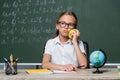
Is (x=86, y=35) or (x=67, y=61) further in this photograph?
(x=86, y=35)

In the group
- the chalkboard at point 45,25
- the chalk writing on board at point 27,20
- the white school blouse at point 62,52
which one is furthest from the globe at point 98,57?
the chalk writing on board at point 27,20

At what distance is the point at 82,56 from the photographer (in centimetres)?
260

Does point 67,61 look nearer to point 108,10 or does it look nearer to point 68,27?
point 68,27

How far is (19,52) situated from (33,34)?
0.93ft

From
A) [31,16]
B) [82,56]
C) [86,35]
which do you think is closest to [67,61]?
[82,56]

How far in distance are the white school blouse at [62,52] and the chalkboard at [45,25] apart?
688 mm

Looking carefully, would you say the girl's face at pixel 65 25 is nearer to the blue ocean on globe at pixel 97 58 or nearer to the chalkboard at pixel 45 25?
the blue ocean on globe at pixel 97 58

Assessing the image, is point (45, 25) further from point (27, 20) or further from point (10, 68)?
point (10, 68)

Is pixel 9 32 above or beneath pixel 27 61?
above

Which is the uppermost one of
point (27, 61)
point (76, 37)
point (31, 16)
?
point (31, 16)

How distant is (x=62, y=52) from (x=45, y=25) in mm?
801

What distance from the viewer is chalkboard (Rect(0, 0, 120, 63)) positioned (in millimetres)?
3404

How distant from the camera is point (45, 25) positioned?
3445 mm

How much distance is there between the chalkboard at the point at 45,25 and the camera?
3404 mm
